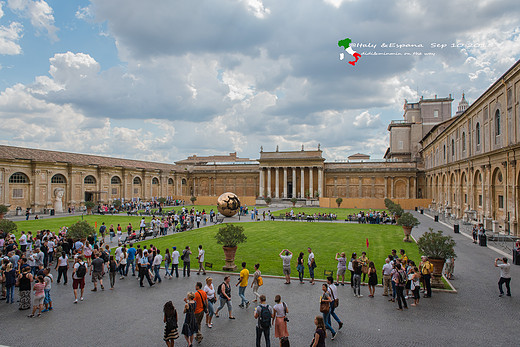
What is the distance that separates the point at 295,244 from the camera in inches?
803

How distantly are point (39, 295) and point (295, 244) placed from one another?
46.4 feet

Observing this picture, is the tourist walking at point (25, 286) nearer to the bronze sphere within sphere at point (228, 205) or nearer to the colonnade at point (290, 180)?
the bronze sphere within sphere at point (228, 205)

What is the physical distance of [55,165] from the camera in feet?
139

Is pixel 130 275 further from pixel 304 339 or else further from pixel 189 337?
pixel 304 339

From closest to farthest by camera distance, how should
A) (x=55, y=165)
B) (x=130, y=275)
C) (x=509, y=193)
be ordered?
(x=130, y=275) → (x=509, y=193) → (x=55, y=165)

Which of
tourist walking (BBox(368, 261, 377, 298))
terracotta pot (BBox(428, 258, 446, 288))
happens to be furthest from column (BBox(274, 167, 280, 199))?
tourist walking (BBox(368, 261, 377, 298))

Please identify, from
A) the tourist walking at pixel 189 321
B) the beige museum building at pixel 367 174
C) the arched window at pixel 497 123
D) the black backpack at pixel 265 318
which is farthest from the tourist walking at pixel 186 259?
the arched window at pixel 497 123

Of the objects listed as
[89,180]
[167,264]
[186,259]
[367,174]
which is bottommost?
[167,264]

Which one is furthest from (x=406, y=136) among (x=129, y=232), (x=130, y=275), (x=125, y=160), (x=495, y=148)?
(x=130, y=275)

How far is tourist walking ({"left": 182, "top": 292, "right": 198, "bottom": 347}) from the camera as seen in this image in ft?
24.7

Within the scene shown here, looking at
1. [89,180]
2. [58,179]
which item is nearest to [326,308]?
[58,179]

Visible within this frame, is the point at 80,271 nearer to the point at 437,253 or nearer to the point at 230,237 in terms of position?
the point at 230,237

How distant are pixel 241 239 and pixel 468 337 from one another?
9207 millimetres

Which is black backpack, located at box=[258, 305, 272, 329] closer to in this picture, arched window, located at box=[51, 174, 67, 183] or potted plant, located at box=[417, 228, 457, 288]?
potted plant, located at box=[417, 228, 457, 288]
